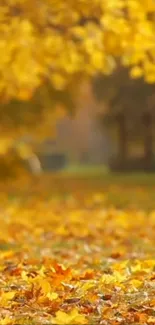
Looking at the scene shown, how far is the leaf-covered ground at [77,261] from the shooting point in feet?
18.0

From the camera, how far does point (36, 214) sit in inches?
566

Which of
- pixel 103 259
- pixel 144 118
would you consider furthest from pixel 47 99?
pixel 103 259

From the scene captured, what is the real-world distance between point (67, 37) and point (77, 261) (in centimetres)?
590

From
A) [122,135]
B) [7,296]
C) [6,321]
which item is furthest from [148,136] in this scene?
[6,321]

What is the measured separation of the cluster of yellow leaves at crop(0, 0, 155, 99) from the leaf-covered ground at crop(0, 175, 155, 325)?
7.57ft

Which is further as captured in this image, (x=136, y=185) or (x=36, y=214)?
(x=136, y=185)

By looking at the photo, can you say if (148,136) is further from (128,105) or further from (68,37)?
(68,37)

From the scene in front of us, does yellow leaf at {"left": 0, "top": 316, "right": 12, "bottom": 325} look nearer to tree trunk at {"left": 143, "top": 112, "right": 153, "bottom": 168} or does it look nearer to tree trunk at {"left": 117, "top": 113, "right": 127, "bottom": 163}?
tree trunk at {"left": 143, "top": 112, "right": 153, "bottom": 168}

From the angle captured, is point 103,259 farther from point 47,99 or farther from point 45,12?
point 47,99

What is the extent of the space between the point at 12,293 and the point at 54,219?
747cm

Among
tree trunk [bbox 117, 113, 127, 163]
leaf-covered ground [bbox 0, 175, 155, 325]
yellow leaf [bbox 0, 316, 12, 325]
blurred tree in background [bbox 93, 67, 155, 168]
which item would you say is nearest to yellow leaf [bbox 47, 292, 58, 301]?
leaf-covered ground [bbox 0, 175, 155, 325]

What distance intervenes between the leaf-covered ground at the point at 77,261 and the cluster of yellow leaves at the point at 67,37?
231cm

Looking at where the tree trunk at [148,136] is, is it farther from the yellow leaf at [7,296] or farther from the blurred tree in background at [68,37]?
the yellow leaf at [7,296]

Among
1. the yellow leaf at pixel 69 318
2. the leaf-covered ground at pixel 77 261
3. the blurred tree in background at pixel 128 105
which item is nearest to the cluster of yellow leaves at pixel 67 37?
the leaf-covered ground at pixel 77 261
